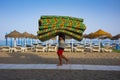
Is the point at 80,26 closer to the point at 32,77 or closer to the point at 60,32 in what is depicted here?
the point at 60,32

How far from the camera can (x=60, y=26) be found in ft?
36.2

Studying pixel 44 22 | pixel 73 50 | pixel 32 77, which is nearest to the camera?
pixel 32 77

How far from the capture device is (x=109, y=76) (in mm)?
9156

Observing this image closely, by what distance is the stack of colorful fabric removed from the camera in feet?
36.2

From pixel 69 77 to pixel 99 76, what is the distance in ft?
3.32

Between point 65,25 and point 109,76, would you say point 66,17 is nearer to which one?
point 65,25

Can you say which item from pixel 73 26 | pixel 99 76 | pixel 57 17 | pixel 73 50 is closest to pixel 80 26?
pixel 73 26

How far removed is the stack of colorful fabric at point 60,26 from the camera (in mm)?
11023

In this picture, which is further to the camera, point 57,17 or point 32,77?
point 57,17

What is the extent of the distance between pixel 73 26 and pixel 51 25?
862mm

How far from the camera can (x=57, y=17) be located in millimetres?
11148

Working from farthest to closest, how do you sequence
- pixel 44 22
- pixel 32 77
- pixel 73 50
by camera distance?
pixel 73 50
pixel 44 22
pixel 32 77

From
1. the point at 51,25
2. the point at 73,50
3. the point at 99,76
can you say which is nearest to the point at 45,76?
the point at 99,76

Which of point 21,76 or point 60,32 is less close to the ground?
point 60,32
